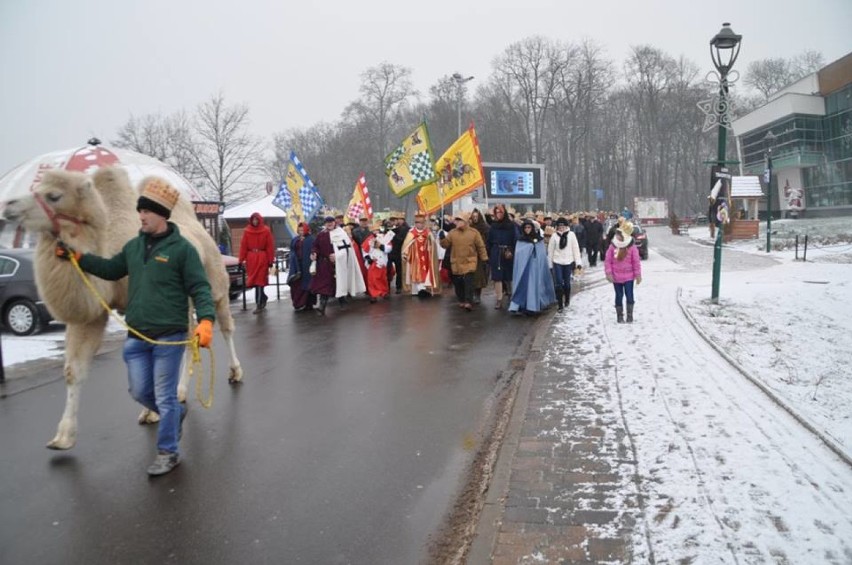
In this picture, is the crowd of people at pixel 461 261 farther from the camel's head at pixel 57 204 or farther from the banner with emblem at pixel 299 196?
the camel's head at pixel 57 204

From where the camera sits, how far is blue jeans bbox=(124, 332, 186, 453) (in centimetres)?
436

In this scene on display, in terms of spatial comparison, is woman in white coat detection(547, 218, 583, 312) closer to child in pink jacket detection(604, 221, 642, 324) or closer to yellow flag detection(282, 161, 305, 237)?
child in pink jacket detection(604, 221, 642, 324)

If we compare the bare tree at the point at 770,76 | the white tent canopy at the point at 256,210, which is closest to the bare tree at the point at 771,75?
the bare tree at the point at 770,76

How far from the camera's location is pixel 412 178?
48.6ft

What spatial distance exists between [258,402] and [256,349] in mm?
2828

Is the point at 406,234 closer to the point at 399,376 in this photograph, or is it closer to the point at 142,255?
the point at 399,376

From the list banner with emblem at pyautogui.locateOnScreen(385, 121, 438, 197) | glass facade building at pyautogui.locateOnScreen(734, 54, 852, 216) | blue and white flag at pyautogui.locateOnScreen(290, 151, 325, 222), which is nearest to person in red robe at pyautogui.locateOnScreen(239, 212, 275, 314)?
blue and white flag at pyautogui.locateOnScreen(290, 151, 325, 222)

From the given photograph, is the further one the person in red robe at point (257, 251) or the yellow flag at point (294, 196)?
the yellow flag at point (294, 196)

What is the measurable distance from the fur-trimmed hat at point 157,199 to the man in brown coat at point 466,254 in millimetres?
8043

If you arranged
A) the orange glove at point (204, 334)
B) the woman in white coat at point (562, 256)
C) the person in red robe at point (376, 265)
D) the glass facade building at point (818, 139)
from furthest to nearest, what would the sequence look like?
1. the glass facade building at point (818, 139)
2. the person in red robe at point (376, 265)
3. the woman in white coat at point (562, 256)
4. the orange glove at point (204, 334)

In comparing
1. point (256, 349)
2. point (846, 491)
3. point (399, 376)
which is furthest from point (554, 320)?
point (846, 491)

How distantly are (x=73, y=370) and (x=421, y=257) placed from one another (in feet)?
32.8

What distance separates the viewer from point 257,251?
1261cm

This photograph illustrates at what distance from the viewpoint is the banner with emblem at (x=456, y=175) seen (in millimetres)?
13945
